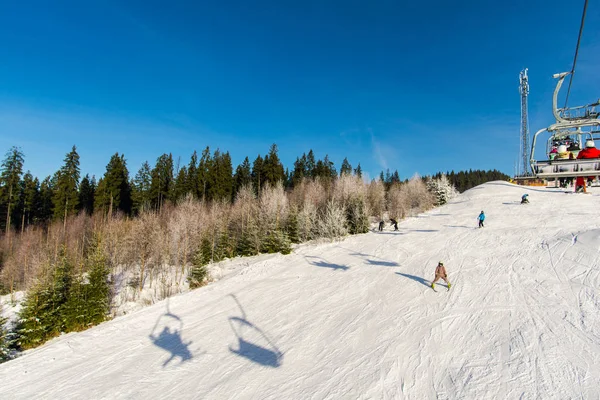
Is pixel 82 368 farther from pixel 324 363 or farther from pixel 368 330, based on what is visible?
pixel 368 330

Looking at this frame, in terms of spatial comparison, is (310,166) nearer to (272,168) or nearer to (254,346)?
(272,168)

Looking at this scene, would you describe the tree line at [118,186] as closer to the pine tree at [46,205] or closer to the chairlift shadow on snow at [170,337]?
the pine tree at [46,205]

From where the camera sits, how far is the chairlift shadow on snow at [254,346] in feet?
35.0

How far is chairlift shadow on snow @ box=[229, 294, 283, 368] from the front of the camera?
35.0 feet

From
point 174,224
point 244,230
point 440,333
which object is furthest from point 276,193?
point 440,333

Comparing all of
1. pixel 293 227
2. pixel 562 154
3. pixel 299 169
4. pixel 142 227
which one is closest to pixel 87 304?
pixel 142 227

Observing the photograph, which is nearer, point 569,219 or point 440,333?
point 440,333

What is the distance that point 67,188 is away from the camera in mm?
48344

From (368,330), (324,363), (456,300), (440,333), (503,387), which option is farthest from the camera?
(456,300)

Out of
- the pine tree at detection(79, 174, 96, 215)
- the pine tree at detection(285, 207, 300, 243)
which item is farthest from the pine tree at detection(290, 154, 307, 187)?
the pine tree at detection(79, 174, 96, 215)

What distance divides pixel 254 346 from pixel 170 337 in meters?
5.18

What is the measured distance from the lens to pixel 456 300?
13.2m

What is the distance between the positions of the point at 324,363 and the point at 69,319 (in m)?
21.6

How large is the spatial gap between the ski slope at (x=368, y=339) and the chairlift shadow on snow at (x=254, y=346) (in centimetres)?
7
